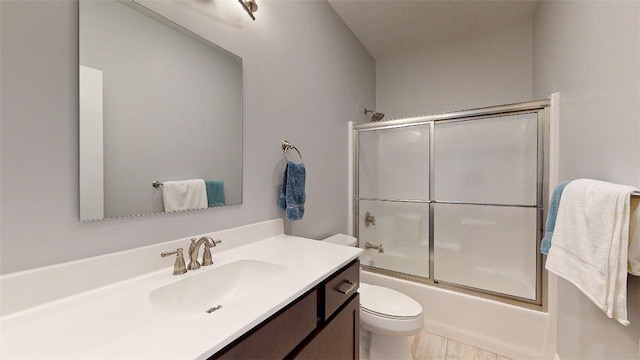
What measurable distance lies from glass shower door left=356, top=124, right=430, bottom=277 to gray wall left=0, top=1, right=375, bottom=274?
27cm

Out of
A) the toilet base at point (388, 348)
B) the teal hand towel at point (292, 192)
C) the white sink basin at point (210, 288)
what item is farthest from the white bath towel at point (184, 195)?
the toilet base at point (388, 348)

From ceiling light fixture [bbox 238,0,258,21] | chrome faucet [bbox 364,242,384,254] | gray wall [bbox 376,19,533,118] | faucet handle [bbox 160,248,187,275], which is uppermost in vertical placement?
gray wall [bbox 376,19,533,118]

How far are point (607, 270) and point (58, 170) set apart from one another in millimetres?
1748

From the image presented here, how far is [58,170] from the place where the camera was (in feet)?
2.28

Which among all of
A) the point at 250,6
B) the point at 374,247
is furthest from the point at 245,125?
the point at 374,247

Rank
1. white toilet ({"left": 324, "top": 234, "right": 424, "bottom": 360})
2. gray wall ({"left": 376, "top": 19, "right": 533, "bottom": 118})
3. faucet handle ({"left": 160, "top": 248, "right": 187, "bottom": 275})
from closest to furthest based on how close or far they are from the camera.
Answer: faucet handle ({"left": 160, "top": 248, "right": 187, "bottom": 275}) < white toilet ({"left": 324, "top": 234, "right": 424, "bottom": 360}) < gray wall ({"left": 376, "top": 19, "right": 533, "bottom": 118})

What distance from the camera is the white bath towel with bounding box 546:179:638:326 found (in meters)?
0.80

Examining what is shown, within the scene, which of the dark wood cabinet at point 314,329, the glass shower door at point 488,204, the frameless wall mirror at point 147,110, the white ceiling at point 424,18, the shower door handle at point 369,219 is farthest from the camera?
the shower door handle at point 369,219

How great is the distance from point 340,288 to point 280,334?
35cm

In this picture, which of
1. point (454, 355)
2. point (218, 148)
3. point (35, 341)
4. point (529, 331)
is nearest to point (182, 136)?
point (218, 148)

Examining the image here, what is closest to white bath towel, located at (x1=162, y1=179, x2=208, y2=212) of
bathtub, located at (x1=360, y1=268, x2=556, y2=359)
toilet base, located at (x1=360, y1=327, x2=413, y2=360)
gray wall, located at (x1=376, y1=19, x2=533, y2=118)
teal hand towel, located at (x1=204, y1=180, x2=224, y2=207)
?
teal hand towel, located at (x1=204, y1=180, x2=224, y2=207)

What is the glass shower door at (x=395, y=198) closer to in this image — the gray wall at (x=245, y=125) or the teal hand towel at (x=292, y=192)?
the gray wall at (x=245, y=125)

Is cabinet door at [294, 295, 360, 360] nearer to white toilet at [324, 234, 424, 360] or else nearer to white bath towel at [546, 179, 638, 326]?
white toilet at [324, 234, 424, 360]

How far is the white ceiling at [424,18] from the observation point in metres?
1.96
